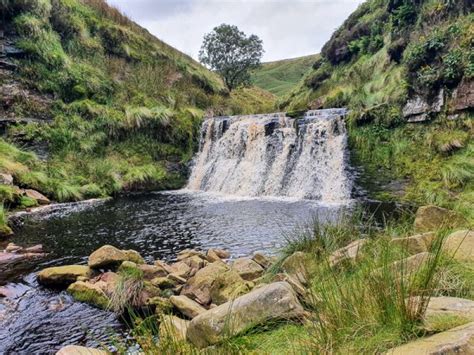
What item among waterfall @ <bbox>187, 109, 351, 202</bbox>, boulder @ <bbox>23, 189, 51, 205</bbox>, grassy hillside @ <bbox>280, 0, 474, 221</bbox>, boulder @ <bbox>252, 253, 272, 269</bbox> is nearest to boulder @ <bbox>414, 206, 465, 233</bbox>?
boulder @ <bbox>252, 253, 272, 269</bbox>

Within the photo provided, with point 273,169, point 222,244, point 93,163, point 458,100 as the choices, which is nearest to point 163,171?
point 93,163

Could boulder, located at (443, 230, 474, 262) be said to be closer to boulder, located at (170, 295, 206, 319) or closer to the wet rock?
the wet rock

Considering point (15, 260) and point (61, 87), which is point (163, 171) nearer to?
point (61, 87)

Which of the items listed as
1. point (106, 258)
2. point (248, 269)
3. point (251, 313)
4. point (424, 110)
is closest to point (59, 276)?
point (106, 258)

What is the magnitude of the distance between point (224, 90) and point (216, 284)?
24.7m

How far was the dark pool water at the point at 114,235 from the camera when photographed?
4353 mm

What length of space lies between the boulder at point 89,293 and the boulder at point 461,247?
4.17m

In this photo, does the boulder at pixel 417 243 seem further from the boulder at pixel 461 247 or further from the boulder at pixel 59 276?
the boulder at pixel 59 276

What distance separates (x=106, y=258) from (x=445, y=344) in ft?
17.4

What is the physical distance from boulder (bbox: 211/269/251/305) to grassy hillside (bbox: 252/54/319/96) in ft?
195

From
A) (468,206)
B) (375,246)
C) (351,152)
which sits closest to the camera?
(375,246)

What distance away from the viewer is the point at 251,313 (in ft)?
9.52

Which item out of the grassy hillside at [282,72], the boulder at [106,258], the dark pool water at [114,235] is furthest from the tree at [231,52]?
the grassy hillside at [282,72]

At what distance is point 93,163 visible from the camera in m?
15.7
